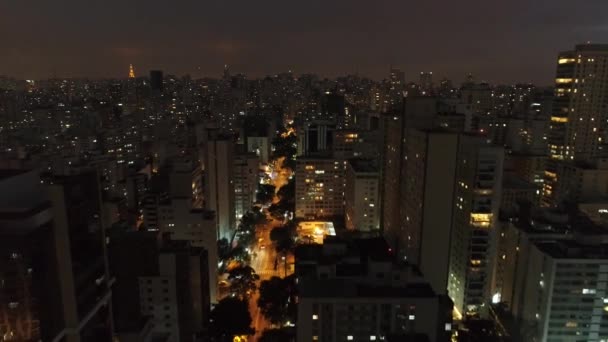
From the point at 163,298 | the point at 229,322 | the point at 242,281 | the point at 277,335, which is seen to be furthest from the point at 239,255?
the point at 163,298

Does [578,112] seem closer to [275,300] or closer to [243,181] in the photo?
[243,181]

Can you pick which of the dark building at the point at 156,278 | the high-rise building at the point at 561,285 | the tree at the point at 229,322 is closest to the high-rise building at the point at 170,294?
the dark building at the point at 156,278

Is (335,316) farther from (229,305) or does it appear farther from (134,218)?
(134,218)

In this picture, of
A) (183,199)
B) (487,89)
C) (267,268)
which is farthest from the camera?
(487,89)

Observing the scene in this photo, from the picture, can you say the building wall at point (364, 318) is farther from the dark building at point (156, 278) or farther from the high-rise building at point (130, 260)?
the high-rise building at point (130, 260)

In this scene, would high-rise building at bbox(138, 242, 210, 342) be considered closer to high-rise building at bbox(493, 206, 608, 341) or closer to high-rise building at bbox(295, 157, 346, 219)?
high-rise building at bbox(493, 206, 608, 341)

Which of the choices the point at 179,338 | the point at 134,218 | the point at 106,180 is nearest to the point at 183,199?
the point at 179,338

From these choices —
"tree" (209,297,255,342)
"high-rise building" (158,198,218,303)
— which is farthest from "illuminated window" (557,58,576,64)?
"tree" (209,297,255,342)
